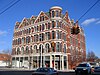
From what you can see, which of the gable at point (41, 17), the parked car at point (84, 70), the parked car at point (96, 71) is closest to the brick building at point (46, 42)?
the gable at point (41, 17)

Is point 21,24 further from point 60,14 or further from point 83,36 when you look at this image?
point 83,36

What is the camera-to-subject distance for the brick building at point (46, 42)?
178 feet

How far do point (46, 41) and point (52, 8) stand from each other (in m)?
9.82

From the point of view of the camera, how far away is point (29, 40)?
62812mm

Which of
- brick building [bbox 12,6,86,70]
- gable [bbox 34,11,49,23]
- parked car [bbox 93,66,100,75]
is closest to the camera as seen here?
parked car [bbox 93,66,100,75]

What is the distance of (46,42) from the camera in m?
56.4

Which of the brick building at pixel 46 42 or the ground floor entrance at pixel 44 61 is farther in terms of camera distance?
the brick building at pixel 46 42

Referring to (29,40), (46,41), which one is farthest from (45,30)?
(29,40)

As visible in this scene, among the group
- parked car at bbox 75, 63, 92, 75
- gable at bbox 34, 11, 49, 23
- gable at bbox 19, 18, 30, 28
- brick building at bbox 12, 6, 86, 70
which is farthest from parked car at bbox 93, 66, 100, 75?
gable at bbox 19, 18, 30, 28

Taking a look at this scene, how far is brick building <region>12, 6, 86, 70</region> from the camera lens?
54.2 metres

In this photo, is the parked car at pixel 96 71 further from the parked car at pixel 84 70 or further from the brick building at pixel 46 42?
the brick building at pixel 46 42

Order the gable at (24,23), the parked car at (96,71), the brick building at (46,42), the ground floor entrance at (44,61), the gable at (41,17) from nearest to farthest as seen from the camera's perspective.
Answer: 1. the parked car at (96,71)
2. the ground floor entrance at (44,61)
3. the brick building at (46,42)
4. the gable at (41,17)
5. the gable at (24,23)

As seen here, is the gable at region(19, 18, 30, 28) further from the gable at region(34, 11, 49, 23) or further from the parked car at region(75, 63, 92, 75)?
the parked car at region(75, 63, 92, 75)

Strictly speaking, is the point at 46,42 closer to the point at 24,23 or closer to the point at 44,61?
the point at 44,61
